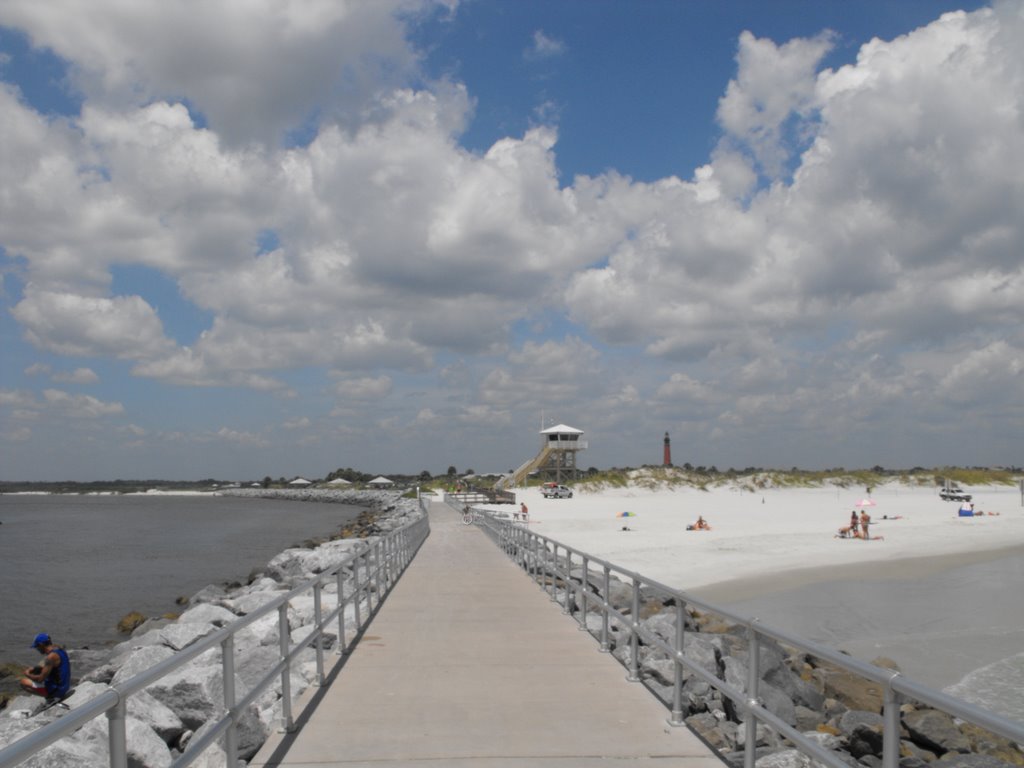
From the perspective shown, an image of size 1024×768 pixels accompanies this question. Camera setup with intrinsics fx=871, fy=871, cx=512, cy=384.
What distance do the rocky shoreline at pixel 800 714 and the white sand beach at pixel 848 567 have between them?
125 inches

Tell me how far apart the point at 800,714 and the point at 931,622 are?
10375mm

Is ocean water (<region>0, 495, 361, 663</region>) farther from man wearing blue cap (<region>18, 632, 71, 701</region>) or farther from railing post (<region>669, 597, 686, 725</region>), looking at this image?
railing post (<region>669, 597, 686, 725</region>)

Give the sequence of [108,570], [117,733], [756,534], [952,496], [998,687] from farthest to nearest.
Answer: [952,496], [756,534], [108,570], [998,687], [117,733]

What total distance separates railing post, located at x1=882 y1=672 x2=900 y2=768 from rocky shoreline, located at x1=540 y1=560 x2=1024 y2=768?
111cm

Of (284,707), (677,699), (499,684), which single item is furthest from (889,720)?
(499,684)

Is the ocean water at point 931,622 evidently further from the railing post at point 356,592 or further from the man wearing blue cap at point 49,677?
the man wearing blue cap at point 49,677

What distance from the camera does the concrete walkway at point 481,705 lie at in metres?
5.54

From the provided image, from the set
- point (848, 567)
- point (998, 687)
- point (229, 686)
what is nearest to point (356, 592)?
point (229, 686)

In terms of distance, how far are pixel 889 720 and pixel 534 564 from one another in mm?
12855

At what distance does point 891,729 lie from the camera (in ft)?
11.1

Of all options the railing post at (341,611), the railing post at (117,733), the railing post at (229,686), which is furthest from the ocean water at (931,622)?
the railing post at (117,733)

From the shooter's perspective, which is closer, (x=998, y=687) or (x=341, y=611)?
(x=341, y=611)

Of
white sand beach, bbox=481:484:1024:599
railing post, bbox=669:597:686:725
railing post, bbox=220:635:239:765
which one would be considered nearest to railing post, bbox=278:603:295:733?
railing post, bbox=220:635:239:765

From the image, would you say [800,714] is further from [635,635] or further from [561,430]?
[561,430]
